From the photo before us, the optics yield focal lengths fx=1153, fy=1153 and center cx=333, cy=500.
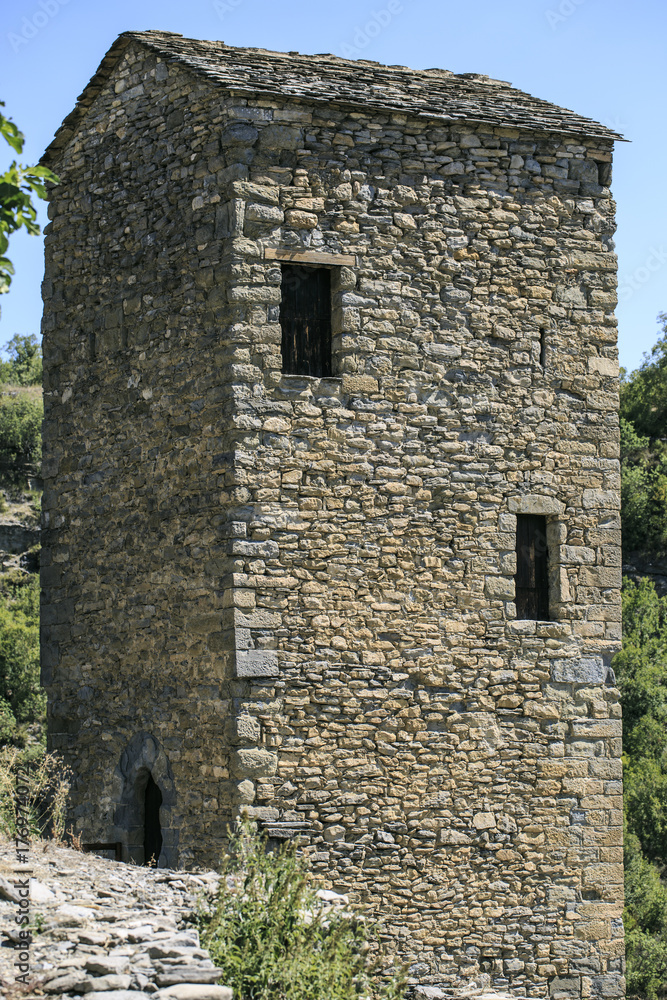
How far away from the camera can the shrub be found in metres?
8.96

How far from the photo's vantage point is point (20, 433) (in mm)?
28969

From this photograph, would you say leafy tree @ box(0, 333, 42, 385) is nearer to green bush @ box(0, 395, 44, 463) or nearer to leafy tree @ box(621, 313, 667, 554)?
green bush @ box(0, 395, 44, 463)

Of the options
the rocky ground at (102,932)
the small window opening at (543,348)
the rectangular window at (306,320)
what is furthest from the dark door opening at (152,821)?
the small window opening at (543,348)

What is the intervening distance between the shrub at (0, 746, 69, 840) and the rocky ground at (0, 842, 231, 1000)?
1361mm

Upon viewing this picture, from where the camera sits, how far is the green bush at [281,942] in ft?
19.6

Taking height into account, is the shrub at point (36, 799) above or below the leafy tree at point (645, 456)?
below

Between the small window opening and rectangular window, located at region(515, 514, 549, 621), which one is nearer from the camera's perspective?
rectangular window, located at region(515, 514, 549, 621)

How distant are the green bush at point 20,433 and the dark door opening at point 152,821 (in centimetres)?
2001

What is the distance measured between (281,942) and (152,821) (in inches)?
148

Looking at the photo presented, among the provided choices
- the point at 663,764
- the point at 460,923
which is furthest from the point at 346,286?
the point at 663,764

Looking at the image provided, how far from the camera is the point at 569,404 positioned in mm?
10234

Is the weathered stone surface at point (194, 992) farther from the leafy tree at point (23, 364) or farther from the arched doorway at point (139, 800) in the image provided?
the leafy tree at point (23, 364)

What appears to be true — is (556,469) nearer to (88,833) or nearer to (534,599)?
(534,599)

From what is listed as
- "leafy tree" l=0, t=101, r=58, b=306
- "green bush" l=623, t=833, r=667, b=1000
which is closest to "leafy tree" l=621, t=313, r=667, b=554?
"green bush" l=623, t=833, r=667, b=1000
